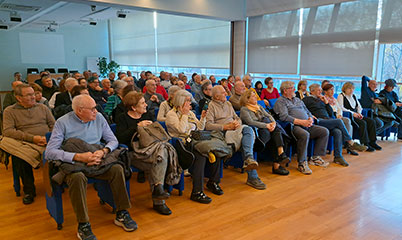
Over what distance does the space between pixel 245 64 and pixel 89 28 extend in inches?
432

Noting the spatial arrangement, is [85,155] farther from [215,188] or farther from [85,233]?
[215,188]

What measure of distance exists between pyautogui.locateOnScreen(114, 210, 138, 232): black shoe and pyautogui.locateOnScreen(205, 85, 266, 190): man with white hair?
1.49 m

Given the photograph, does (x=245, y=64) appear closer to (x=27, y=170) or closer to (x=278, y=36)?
(x=278, y=36)

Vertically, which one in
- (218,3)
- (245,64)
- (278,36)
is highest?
(218,3)

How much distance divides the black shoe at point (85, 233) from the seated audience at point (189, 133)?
1.19 meters

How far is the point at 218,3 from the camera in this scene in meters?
9.64

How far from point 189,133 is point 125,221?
4.08ft

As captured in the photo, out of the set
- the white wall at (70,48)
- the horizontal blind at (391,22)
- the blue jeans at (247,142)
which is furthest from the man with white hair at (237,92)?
the white wall at (70,48)

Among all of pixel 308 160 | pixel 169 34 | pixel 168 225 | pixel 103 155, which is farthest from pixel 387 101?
pixel 169 34

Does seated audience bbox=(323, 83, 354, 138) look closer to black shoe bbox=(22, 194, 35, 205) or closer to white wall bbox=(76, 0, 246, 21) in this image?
black shoe bbox=(22, 194, 35, 205)

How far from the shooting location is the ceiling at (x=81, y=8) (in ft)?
26.8

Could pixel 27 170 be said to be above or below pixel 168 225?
above

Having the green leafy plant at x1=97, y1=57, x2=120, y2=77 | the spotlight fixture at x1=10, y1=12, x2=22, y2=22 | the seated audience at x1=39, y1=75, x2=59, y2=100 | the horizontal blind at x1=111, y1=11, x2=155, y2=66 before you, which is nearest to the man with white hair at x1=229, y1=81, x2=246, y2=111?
the seated audience at x1=39, y1=75, x2=59, y2=100

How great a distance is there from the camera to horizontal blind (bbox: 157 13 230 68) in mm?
11328
